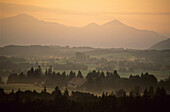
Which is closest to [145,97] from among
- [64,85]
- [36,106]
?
[36,106]

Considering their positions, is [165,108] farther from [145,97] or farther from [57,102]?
[57,102]

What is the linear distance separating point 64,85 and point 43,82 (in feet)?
22.5

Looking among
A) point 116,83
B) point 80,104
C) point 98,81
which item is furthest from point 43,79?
point 80,104

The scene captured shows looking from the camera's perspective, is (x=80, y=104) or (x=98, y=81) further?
(x=98, y=81)

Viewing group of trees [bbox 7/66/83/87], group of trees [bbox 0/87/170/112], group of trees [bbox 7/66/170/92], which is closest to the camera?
group of trees [bbox 0/87/170/112]

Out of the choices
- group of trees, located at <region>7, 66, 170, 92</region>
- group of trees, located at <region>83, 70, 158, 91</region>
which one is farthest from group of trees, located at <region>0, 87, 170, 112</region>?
group of trees, located at <region>83, 70, 158, 91</region>

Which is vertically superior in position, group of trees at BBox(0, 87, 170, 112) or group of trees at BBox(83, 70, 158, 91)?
group of trees at BBox(83, 70, 158, 91)

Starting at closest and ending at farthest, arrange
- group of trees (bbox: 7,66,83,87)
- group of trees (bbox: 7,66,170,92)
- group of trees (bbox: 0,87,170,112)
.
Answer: group of trees (bbox: 0,87,170,112), group of trees (bbox: 7,66,170,92), group of trees (bbox: 7,66,83,87)

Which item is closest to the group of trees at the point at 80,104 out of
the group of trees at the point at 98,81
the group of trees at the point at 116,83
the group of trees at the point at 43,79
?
the group of trees at the point at 98,81

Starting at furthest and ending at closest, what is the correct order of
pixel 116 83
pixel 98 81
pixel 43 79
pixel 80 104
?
pixel 43 79 → pixel 116 83 → pixel 98 81 → pixel 80 104

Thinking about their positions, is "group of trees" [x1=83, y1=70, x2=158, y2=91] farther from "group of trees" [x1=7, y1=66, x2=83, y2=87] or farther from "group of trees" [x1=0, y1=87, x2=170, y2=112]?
"group of trees" [x1=0, y1=87, x2=170, y2=112]

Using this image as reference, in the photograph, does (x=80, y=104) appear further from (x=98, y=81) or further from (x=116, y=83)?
(x=116, y=83)

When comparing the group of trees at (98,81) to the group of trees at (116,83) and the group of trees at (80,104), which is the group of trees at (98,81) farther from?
the group of trees at (80,104)

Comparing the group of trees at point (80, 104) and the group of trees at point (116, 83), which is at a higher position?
the group of trees at point (116, 83)
